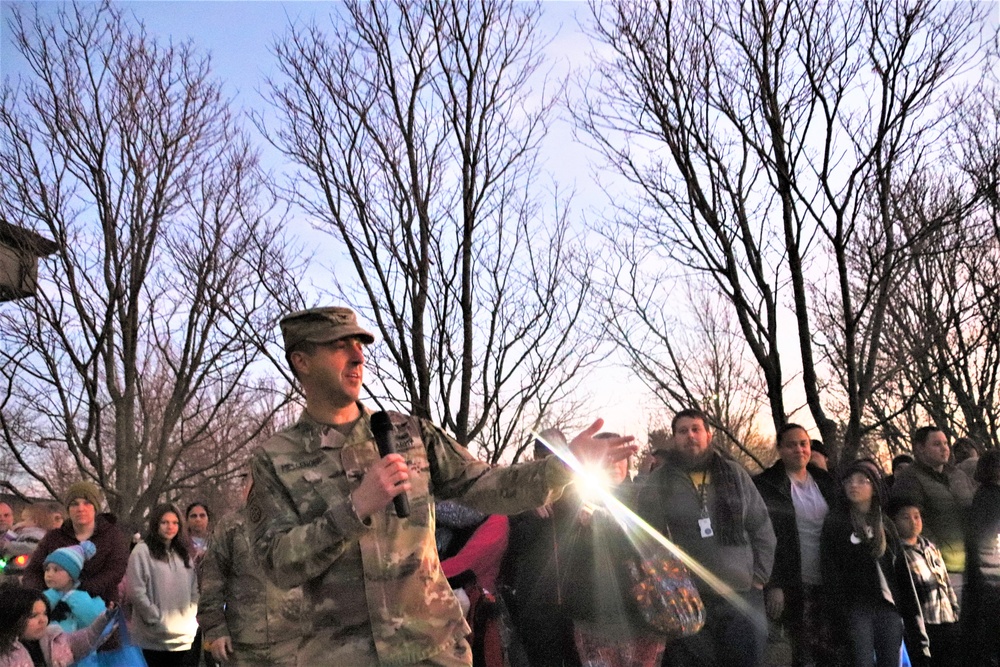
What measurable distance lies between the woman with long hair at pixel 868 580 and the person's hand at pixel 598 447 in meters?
4.53

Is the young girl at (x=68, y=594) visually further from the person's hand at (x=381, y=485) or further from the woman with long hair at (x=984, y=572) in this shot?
the woman with long hair at (x=984, y=572)

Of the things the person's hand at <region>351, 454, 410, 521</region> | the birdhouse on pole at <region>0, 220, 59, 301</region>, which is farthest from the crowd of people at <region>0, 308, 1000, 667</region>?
the birdhouse on pole at <region>0, 220, 59, 301</region>

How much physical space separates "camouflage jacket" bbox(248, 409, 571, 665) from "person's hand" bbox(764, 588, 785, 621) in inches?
166

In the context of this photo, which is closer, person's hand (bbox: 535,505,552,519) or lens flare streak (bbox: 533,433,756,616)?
lens flare streak (bbox: 533,433,756,616)

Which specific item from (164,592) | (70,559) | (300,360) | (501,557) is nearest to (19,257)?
(164,592)

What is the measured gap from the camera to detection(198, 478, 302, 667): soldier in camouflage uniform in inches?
191

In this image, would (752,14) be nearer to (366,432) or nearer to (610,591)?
(610,591)

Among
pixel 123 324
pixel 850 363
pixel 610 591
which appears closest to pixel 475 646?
pixel 610 591

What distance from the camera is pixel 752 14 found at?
31.9 feet

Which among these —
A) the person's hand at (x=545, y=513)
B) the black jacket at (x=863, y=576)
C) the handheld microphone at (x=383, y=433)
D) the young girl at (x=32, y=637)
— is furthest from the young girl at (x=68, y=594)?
the black jacket at (x=863, y=576)

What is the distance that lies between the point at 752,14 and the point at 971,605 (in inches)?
215

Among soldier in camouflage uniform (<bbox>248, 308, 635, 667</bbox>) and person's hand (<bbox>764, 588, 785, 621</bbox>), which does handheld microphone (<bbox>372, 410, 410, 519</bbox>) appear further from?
person's hand (<bbox>764, 588, 785, 621</bbox>)

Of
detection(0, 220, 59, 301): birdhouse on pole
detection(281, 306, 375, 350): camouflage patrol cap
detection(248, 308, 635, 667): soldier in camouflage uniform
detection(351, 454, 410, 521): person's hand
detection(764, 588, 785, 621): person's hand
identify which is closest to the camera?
detection(351, 454, 410, 521): person's hand

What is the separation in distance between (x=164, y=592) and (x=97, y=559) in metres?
0.71
